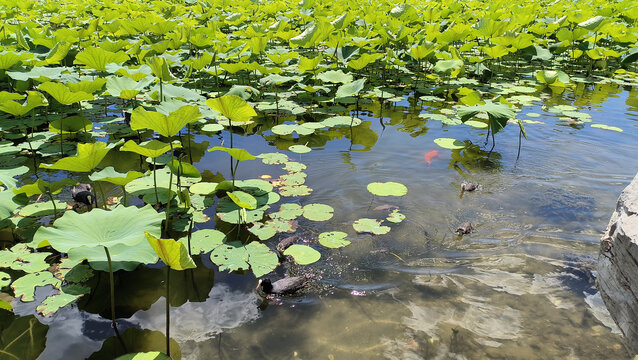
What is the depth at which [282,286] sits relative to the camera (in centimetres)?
200

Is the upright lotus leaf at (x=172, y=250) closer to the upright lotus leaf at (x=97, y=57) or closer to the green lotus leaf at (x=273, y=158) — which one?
the green lotus leaf at (x=273, y=158)

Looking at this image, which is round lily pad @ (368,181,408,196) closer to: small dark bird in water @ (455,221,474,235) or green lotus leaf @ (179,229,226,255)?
small dark bird in water @ (455,221,474,235)

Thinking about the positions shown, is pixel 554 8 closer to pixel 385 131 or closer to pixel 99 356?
pixel 385 131

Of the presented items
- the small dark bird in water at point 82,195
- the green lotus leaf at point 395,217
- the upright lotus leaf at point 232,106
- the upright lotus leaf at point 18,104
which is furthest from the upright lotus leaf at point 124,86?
the green lotus leaf at point 395,217

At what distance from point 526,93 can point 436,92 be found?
1.33 metres

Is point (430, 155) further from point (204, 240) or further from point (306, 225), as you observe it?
point (204, 240)

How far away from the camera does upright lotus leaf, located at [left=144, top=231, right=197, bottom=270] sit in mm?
1308

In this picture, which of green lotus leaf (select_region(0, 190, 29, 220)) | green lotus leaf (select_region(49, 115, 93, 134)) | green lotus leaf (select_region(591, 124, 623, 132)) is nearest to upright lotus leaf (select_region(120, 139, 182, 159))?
green lotus leaf (select_region(0, 190, 29, 220))

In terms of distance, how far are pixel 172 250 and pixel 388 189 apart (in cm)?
191

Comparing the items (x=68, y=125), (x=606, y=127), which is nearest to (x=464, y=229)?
(x=606, y=127)

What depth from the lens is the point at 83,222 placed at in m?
1.72

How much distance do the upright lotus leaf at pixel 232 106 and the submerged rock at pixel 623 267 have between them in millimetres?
2024

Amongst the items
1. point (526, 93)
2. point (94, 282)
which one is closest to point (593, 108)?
point (526, 93)

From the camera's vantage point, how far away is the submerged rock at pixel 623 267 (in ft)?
5.34
